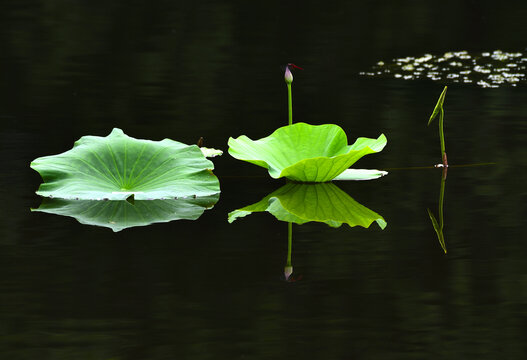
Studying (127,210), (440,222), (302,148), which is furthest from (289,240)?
(302,148)

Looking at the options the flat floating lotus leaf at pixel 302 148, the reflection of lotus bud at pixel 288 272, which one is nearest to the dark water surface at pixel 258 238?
the reflection of lotus bud at pixel 288 272

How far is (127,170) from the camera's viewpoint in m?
3.81

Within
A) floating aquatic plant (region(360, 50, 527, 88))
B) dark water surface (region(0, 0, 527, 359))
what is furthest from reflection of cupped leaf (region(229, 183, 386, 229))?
floating aquatic plant (region(360, 50, 527, 88))

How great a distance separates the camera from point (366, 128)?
5.20 metres

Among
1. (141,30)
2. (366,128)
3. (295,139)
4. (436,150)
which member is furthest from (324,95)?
(141,30)

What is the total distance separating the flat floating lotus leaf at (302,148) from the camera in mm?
3965

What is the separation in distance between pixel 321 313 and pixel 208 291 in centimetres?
37

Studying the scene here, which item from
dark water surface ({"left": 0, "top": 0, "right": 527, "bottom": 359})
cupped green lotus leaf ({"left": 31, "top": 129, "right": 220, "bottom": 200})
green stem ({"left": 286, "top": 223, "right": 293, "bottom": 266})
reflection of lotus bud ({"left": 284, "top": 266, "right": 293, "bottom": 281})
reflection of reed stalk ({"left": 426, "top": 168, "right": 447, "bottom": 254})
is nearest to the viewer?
dark water surface ({"left": 0, "top": 0, "right": 527, "bottom": 359})

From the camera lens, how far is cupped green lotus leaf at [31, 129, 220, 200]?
3672mm

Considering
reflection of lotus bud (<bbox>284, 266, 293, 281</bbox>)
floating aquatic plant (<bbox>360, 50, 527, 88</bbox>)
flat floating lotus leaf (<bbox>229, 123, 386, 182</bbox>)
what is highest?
floating aquatic plant (<bbox>360, 50, 527, 88</bbox>)

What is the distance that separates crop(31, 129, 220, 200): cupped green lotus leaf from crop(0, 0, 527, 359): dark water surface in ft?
0.46

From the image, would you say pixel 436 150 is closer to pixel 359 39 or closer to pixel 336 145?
pixel 336 145

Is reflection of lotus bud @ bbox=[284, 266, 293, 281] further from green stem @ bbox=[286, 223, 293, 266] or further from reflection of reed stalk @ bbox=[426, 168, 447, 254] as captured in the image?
reflection of reed stalk @ bbox=[426, 168, 447, 254]

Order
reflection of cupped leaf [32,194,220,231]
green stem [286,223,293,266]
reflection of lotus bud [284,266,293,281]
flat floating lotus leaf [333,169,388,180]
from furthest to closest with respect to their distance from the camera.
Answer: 1. flat floating lotus leaf [333,169,388,180]
2. reflection of cupped leaf [32,194,220,231]
3. green stem [286,223,293,266]
4. reflection of lotus bud [284,266,293,281]
